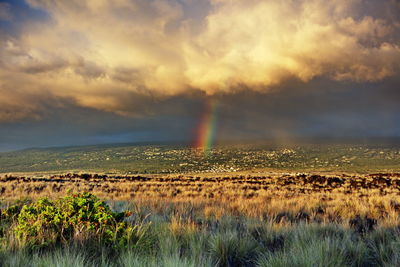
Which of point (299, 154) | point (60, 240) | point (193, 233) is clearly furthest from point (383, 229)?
point (299, 154)

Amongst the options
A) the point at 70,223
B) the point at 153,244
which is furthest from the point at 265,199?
the point at 70,223

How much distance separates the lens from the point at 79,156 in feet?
460

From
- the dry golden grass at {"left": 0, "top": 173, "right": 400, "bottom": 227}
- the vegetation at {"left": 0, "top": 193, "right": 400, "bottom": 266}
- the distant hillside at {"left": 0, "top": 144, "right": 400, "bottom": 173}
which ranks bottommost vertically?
the distant hillside at {"left": 0, "top": 144, "right": 400, "bottom": 173}

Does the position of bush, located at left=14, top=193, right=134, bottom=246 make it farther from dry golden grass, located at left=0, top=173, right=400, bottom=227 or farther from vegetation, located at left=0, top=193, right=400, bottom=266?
dry golden grass, located at left=0, top=173, right=400, bottom=227

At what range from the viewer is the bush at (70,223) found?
507 cm

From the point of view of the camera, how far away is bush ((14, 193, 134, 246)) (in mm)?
5070

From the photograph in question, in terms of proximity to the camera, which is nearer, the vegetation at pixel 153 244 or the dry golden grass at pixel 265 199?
the vegetation at pixel 153 244

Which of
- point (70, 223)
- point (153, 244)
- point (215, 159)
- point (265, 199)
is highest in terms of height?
point (70, 223)

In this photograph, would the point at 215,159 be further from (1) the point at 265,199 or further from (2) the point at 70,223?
(2) the point at 70,223

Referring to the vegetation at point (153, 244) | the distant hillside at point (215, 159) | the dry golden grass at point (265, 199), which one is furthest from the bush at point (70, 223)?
the distant hillside at point (215, 159)

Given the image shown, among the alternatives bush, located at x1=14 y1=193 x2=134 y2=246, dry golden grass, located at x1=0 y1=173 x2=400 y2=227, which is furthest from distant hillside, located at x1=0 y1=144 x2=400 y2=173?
bush, located at x1=14 y1=193 x2=134 y2=246

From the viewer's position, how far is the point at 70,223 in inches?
219

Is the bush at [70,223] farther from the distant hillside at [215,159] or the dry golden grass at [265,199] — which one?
the distant hillside at [215,159]

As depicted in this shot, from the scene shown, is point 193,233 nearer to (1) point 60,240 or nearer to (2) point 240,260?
(2) point 240,260
